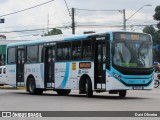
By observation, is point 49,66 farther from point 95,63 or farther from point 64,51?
point 95,63

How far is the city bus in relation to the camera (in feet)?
74.4

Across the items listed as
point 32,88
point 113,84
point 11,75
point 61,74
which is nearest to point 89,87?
point 113,84

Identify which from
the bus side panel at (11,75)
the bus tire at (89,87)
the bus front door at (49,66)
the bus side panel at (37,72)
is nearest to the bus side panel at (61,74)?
the bus front door at (49,66)

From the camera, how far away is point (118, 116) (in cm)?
1471

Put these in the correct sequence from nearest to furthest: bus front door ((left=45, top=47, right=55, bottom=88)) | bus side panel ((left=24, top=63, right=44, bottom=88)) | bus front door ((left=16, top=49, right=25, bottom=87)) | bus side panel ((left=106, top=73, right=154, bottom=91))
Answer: bus side panel ((left=106, top=73, right=154, bottom=91)), bus front door ((left=45, top=47, right=55, bottom=88)), bus side panel ((left=24, top=63, right=44, bottom=88)), bus front door ((left=16, top=49, right=25, bottom=87))

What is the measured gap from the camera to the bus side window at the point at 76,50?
24609 mm

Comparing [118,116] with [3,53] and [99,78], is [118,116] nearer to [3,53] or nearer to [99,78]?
[99,78]

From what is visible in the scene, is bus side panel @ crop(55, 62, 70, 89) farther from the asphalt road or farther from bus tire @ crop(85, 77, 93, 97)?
the asphalt road

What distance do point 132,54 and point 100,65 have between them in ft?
5.03

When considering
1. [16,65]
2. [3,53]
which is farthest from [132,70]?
[3,53]

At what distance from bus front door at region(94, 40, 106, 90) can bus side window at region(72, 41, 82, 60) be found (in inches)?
53.5

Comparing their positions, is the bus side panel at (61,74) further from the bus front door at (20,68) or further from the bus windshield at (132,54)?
the bus front door at (20,68)

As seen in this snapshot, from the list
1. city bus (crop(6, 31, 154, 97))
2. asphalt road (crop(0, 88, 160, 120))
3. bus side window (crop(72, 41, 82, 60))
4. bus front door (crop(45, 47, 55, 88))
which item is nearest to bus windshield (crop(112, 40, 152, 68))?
city bus (crop(6, 31, 154, 97))

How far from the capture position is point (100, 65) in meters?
23.2
